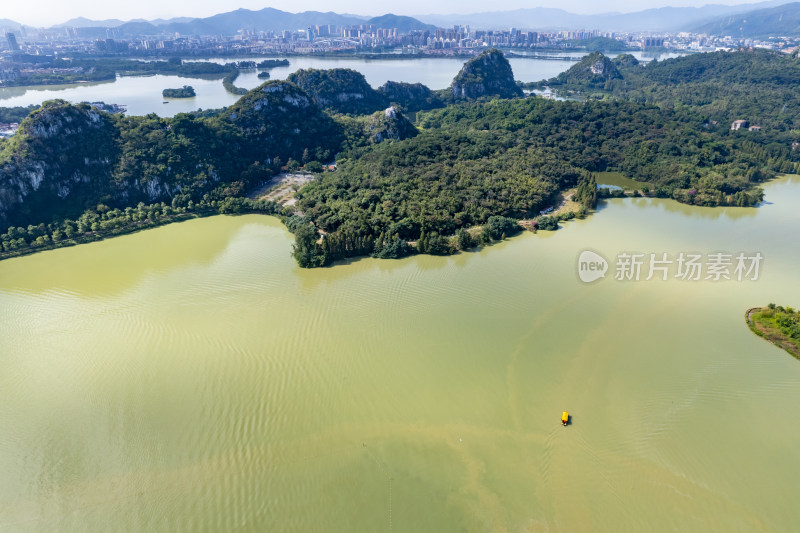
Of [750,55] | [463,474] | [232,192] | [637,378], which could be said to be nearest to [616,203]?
[637,378]

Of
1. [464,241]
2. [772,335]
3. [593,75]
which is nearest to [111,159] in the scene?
[464,241]

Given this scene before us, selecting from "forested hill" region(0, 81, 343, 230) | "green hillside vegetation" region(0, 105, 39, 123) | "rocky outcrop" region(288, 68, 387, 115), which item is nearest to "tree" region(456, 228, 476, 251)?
"forested hill" region(0, 81, 343, 230)

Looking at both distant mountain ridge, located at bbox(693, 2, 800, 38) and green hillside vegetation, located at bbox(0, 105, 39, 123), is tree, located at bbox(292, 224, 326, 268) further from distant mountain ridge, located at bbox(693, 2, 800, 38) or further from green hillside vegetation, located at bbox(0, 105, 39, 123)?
distant mountain ridge, located at bbox(693, 2, 800, 38)

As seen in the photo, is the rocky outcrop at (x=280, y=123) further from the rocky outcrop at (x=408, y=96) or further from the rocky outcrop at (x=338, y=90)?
the rocky outcrop at (x=408, y=96)

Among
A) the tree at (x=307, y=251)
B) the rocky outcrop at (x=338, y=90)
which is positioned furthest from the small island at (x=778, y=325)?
the rocky outcrop at (x=338, y=90)

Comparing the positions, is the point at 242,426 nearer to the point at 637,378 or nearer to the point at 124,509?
the point at 124,509

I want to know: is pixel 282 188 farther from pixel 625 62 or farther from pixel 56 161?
pixel 625 62
